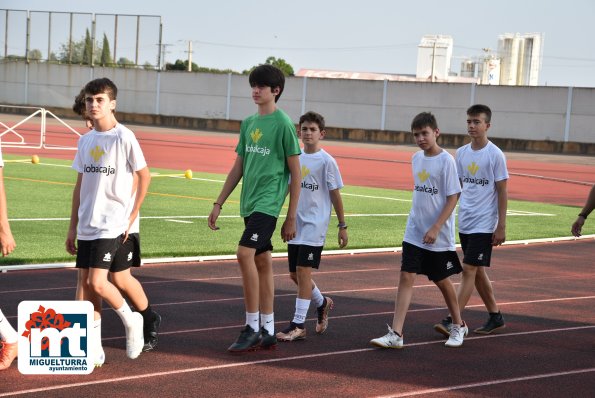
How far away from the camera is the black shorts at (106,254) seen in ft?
21.6

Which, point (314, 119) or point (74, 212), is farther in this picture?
point (314, 119)

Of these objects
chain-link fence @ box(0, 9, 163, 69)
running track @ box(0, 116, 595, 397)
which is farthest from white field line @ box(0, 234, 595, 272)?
chain-link fence @ box(0, 9, 163, 69)

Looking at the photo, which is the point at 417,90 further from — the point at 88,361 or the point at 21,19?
the point at 88,361

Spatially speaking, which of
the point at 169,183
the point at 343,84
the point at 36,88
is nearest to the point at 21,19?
the point at 36,88

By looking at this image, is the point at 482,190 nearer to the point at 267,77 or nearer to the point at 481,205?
the point at 481,205

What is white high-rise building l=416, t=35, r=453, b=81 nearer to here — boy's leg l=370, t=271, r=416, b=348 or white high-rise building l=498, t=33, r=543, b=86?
white high-rise building l=498, t=33, r=543, b=86

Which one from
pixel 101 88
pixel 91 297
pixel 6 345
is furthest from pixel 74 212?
pixel 6 345

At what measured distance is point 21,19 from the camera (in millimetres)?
67000

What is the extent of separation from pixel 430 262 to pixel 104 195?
8.77ft

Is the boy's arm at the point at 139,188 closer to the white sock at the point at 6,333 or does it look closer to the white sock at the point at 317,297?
the white sock at the point at 6,333

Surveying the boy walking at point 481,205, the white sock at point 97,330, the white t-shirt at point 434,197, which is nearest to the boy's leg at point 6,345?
the white sock at point 97,330

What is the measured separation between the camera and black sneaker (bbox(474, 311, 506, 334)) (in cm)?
845

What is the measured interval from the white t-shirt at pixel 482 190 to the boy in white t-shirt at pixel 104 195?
2.99 metres

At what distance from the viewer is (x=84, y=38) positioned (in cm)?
6419
